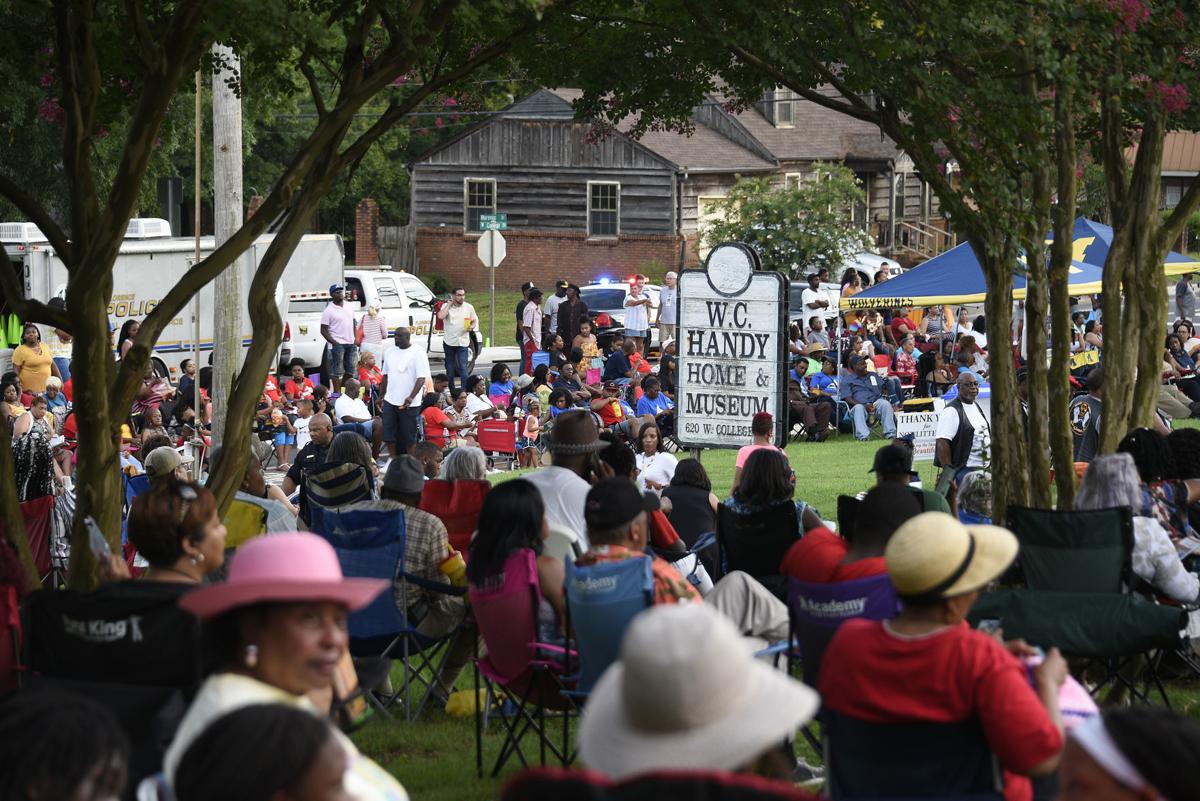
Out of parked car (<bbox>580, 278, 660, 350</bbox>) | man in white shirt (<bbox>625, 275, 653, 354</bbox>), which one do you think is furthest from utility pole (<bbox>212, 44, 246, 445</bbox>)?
parked car (<bbox>580, 278, 660, 350</bbox>)

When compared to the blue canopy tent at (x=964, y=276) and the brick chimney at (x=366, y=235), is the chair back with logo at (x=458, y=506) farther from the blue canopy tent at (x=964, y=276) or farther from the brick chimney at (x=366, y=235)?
the brick chimney at (x=366, y=235)

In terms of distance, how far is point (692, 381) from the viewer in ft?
39.9

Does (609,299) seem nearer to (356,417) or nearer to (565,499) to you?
(356,417)

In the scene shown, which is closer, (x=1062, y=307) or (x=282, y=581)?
(x=282, y=581)

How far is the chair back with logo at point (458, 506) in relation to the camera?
9.07 metres

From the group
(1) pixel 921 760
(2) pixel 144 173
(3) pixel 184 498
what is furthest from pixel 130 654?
(2) pixel 144 173

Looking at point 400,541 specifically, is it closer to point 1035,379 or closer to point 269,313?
point 269,313

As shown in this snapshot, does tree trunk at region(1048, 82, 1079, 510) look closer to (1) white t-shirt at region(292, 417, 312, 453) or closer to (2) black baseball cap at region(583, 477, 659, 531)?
(2) black baseball cap at region(583, 477, 659, 531)

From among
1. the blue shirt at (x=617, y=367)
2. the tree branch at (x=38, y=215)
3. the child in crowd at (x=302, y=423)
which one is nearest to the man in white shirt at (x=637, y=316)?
the blue shirt at (x=617, y=367)

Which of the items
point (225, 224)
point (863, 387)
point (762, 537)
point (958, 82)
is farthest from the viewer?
point (863, 387)

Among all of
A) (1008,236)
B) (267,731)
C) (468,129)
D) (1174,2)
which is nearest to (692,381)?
(1008,236)

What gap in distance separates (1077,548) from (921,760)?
338 centimetres

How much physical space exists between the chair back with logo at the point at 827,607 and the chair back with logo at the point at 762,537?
249 centimetres

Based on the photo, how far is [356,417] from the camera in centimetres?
1988
